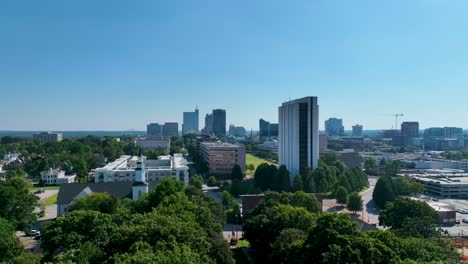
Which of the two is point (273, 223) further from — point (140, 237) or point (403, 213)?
point (403, 213)

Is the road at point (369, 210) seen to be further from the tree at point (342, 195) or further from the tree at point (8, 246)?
the tree at point (8, 246)

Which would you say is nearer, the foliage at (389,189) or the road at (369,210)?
the road at (369,210)

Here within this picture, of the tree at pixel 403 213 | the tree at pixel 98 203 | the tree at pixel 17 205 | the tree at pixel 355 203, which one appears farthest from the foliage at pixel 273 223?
the tree at pixel 17 205

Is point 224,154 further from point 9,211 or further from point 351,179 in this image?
point 9,211

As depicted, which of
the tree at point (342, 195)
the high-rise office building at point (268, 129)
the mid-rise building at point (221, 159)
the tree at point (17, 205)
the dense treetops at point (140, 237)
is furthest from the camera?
the high-rise office building at point (268, 129)

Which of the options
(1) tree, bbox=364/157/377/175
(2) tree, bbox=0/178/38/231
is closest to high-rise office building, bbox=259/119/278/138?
(1) tree, bbox=364/157/377/175

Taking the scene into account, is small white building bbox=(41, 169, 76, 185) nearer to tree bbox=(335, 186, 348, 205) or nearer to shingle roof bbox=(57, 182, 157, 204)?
shingle roof bbox=(57, 182, 157, 204)

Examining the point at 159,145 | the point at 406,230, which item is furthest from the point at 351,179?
the point at 159,145
